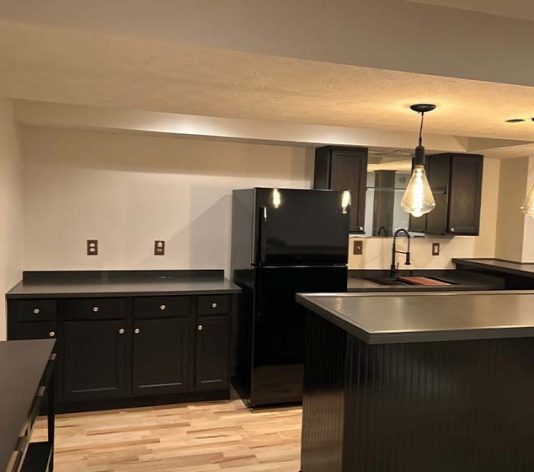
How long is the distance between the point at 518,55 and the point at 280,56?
3.44 feet

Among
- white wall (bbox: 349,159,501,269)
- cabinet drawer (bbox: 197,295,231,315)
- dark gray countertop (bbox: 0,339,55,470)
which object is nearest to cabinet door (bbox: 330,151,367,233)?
white wall (bbox: 349,159,501,269)

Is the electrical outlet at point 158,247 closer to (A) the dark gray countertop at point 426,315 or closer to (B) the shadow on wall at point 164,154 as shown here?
(B) the shadow on wall at point 164,154

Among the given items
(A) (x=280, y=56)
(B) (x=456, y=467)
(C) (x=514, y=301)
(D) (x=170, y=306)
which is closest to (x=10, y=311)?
(D) (x=170, y=306)

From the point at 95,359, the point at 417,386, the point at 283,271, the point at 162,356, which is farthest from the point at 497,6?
the point at 95,359

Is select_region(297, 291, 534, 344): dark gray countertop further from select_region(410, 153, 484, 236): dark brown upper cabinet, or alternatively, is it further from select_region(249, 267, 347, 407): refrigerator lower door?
select_region(410, 153, 484, 236): dark brown upper cabinet

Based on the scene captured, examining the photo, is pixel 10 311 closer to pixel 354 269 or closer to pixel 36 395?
pixel 36 395

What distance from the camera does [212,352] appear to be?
3756 millimetres

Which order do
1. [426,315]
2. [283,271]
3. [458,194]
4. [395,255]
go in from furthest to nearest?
[395,255] < [458,194] < [283,271] < [426,315]

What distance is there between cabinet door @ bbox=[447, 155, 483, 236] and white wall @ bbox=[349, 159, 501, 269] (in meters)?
0.33

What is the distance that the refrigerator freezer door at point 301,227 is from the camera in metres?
3.63

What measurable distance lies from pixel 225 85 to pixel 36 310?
216 cm

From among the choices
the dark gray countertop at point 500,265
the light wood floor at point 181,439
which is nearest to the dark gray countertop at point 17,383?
the light wood floor at point 181,439

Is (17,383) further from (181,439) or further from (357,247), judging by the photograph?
(357,247)

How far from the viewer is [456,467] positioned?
95.3 inches
